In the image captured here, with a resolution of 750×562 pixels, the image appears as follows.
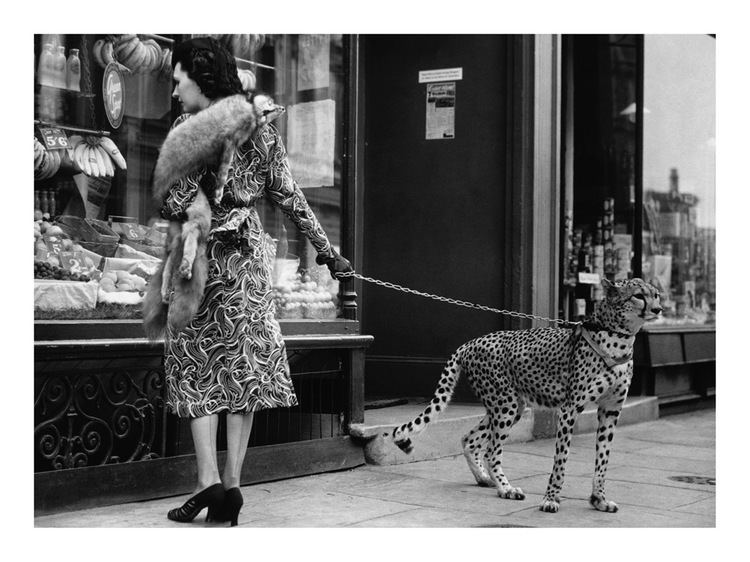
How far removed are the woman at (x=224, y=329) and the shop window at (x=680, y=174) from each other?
24.0ft

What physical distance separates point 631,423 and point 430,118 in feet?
12.3

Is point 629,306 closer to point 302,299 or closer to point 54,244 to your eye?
point 302,299

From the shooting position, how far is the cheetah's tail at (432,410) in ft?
19.2

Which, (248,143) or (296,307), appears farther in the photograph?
(296,307)

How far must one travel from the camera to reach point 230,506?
4.81 meters

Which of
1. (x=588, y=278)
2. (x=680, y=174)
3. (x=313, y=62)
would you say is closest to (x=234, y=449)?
(x=313, y=62)

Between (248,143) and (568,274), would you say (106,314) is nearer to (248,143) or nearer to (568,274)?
(248,143)

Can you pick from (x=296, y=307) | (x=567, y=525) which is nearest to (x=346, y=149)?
(x=296, y=307)

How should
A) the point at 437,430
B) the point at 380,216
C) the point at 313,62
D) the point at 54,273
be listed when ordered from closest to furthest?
the point at 54,273
the point at 437,430
the point at 313,62
the point at 380,216

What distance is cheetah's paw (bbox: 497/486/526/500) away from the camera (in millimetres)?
5945

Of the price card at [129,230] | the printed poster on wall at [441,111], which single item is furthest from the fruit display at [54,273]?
the printed poster on wall at [441,111]

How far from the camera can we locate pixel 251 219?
4938 mm

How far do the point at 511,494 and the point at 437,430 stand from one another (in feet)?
5.27

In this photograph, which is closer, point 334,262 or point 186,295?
point 186,295
